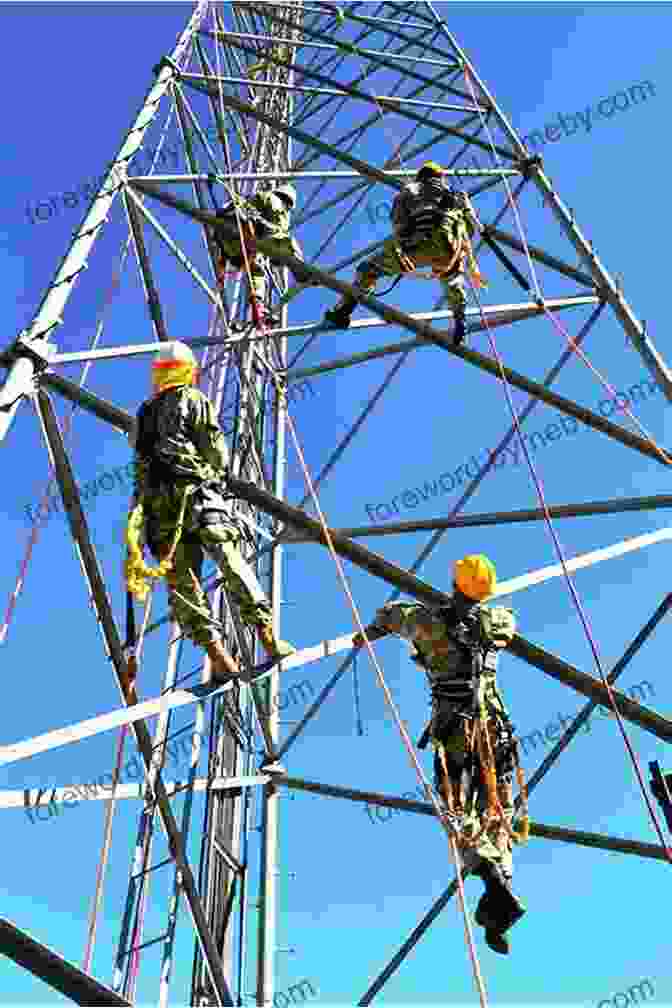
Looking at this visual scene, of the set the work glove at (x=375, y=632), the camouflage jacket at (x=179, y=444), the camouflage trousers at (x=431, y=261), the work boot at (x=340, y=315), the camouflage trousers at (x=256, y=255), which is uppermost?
the camouflage trousers at (x=256, y=255)

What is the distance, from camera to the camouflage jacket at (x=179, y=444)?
5461 millimetres

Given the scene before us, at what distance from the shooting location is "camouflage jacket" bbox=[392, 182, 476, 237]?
7691 millimetres

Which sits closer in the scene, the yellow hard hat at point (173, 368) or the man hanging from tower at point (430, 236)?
the yellow hard hat at point (173, 368)

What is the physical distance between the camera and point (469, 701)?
19.0ft

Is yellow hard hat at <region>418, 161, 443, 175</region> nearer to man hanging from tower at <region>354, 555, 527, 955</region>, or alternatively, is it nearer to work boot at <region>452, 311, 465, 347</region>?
work boot at <region>452, 311, 465, 347</region>

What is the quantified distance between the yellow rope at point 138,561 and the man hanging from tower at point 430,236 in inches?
116

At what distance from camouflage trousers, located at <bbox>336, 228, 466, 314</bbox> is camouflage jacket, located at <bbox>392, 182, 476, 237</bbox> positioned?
0.29 feet

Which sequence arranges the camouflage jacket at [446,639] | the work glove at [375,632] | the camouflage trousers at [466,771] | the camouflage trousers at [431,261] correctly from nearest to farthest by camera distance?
1. the camouflage trousers at [466,771]
2. the camouflage jacket at [446,639]
3. the work glove at [375,632]
4. the camouflage trousers at [431,261]

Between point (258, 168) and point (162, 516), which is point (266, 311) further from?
point (162, 516)

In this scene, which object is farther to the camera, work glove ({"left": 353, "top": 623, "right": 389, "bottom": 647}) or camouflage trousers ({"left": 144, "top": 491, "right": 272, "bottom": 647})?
work glove ({"left": 353, "top": 623, "right": 389, "bottom": 647})

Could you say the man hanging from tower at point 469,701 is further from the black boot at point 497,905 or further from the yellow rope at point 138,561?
the yellow rope at point 138,561

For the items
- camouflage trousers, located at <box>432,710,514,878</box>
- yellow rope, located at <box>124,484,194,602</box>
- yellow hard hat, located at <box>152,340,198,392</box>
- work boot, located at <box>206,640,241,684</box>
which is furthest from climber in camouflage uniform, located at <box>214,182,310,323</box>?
camouflage trousers, located at <box>432,710,514,878</box>

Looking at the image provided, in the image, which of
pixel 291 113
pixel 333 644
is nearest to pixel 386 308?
pixel 333 644

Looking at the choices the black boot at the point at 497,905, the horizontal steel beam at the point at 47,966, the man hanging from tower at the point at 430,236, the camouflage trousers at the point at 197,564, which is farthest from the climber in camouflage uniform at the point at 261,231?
the horizontal steel beam at the point at 47,966
